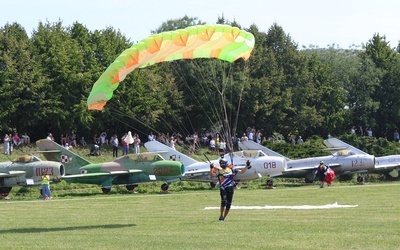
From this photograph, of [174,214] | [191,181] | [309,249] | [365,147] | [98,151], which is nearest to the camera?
[309,249]

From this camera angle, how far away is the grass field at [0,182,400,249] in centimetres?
1680

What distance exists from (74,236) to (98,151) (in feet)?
111

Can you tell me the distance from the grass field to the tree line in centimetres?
1390

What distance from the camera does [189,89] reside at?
47.4 m

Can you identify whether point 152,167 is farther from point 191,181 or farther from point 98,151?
point 98,151

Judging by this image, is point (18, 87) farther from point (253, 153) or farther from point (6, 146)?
point (253, 153)

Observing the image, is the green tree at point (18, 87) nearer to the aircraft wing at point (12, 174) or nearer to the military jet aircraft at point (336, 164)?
the aircraft wing at point (12, 174)

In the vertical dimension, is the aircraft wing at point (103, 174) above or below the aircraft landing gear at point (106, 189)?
above

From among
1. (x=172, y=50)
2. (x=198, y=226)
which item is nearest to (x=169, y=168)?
(x=172, y=50)

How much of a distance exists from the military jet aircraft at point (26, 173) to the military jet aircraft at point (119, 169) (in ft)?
2.58

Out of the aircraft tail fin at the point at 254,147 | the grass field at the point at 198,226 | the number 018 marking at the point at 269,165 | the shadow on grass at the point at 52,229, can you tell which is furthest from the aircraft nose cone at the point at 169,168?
the shadow on grass at the point at 52,229

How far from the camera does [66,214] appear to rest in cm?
2580

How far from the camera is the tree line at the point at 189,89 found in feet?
178

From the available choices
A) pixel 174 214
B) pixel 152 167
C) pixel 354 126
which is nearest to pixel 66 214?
pixel 174 214
